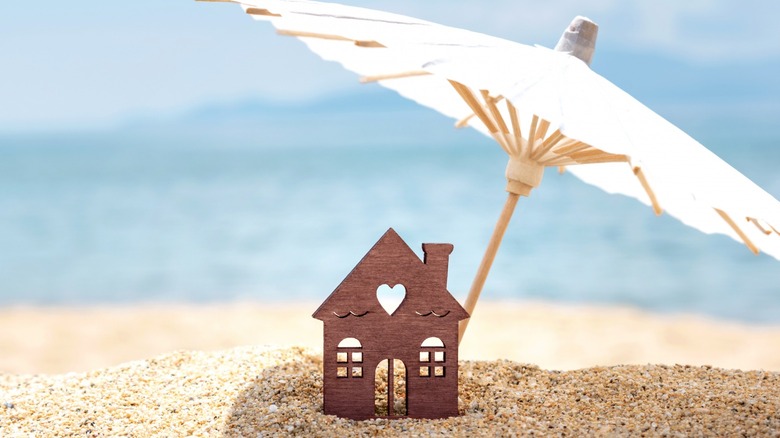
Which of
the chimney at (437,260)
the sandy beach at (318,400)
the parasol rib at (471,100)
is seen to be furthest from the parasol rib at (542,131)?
the sandy beach at (318,400)

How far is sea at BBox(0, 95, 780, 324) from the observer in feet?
36.2

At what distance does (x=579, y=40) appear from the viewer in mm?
3006

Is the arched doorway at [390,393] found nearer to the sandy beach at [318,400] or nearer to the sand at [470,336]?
the sandy beach at [318,400]

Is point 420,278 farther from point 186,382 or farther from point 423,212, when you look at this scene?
point 423,212

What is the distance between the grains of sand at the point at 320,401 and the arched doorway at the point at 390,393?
0.09 meters

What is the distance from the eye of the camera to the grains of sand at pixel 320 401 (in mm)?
2748

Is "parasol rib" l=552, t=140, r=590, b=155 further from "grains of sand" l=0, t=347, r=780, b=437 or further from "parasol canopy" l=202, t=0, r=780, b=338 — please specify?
"grains of sand" l=0, t=347, r=780, b=437

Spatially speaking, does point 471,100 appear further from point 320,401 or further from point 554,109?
point 320,401

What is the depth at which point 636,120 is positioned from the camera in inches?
100

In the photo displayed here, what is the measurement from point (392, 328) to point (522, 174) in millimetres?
801

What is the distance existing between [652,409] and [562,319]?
19.0 feet

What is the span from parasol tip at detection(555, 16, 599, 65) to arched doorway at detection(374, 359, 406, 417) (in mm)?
1351

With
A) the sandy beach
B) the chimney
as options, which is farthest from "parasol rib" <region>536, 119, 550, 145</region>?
the sandy beach

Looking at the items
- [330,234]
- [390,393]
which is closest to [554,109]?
[390,393]
